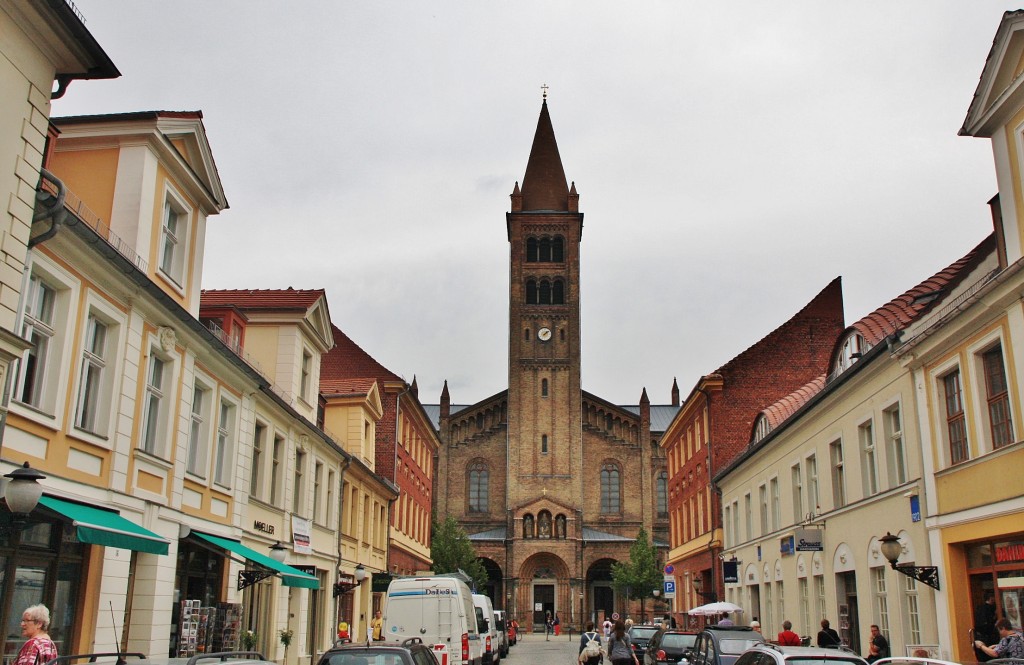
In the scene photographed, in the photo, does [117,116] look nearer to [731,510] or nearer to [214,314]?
[214,314]

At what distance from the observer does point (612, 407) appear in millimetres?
76000

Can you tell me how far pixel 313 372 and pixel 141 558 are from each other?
1126 centimetres

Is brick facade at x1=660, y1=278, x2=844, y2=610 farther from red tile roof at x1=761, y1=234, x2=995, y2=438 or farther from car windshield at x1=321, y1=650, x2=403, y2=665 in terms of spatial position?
car windshield at x1=321, y1=650, x2=403, y2=665

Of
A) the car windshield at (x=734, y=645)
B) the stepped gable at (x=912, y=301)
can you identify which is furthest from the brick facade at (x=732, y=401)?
the car windshield at (x=734, y=645)

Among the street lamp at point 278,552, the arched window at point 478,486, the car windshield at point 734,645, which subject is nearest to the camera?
the car windshield at point 734,645

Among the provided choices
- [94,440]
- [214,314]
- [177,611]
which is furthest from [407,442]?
[94,440]

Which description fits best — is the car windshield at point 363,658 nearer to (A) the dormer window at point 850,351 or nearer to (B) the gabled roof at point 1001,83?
(B) the gabled roof at point 1001,83

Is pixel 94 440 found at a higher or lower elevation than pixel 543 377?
lower

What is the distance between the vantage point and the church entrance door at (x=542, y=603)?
68.3 m

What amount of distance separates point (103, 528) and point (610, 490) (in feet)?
215

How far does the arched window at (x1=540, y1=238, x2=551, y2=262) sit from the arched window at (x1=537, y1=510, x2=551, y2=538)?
816 inches

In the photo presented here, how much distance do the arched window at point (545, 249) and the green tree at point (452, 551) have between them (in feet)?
79.1

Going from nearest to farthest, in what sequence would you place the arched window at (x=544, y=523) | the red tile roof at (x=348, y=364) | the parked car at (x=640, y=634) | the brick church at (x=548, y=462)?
the parked car at (x=640, y=634) < the red tile roof at (x=348, y=364) < the brick church at (x=548, y=462) < the arched window at (x=544, y=523)

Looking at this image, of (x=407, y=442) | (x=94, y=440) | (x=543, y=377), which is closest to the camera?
(x=94, y=440)
